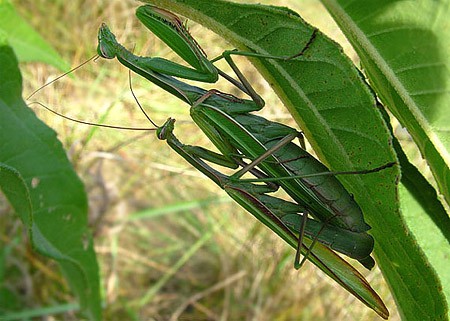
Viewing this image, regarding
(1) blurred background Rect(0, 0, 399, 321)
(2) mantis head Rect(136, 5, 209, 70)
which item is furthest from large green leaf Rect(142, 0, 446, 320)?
(1) blurred background Rect(0, 0, 399, 321)

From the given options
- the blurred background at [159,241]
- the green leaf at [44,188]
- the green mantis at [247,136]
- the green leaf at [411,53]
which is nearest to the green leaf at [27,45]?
the green leaf at [44,188]

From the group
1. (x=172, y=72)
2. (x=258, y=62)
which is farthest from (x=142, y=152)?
(x=258, y=62)

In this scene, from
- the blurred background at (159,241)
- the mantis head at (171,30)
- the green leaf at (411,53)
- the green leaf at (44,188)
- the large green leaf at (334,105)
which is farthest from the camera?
the blurred background at (159,241)

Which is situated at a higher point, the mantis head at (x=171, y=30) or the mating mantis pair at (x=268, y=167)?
the mantis head at (x=171, y=30)

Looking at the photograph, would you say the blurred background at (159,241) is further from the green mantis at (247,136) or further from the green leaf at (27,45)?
the green mantis at (247,136)

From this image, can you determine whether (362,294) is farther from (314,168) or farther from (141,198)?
(141,198)

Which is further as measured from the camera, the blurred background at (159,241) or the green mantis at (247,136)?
the blurred background at (159,241)

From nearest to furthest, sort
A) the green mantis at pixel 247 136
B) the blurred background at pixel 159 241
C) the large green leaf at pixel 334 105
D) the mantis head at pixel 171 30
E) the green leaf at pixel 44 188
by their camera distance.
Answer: the large green leaf at pixel 334 105
the mantis head at pixel 171 30
the green mantis at pixel 247 136
the green leaf at pixel 44 188
the blurred background at pixel 159 241
